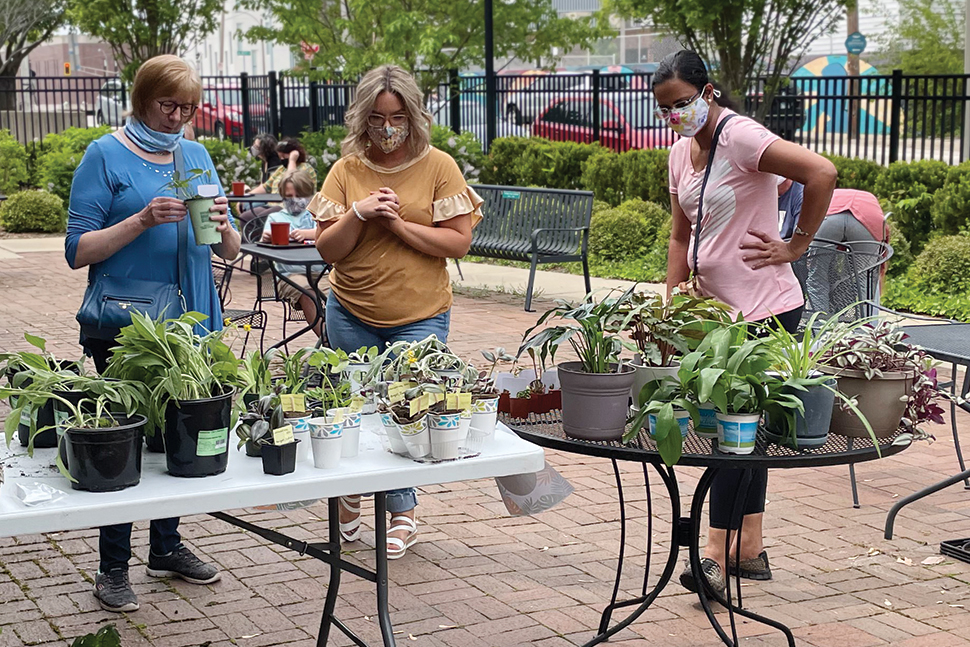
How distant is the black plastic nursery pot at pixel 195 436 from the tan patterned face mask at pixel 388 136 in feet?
5.61

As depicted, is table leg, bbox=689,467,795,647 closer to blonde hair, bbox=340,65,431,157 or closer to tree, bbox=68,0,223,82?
blonde hair, bbox=340,65,431,157

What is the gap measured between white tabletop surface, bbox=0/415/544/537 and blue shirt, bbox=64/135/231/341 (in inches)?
40.7

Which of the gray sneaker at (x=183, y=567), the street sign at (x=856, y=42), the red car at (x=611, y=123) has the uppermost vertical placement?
the street sign at (x=856, y=42)

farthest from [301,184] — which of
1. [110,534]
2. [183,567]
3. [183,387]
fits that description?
[183,387]

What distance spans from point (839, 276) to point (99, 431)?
3.91 meters

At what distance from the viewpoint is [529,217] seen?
38.8ft

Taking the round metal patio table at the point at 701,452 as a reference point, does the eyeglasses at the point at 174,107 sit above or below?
above

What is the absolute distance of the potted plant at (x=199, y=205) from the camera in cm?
385

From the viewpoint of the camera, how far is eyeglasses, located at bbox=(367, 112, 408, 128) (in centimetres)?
428

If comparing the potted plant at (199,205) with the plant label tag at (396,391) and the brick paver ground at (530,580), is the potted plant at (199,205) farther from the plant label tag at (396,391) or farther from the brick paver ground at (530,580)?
the brick paver ground at (530,580)

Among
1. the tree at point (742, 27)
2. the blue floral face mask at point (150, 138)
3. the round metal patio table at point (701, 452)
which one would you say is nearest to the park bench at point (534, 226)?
the tree at point (742, 27)

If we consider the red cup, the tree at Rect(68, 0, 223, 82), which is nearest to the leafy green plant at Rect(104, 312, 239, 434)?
the red cup

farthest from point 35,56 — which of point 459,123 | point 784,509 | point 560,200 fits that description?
point 784,509

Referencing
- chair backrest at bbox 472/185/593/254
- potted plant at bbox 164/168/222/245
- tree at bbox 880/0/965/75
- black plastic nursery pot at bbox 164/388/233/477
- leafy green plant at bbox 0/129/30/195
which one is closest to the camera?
black plastic nursery pot at bbox 164/388/233/477
